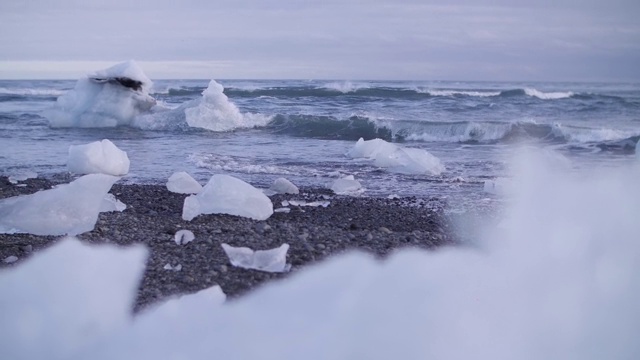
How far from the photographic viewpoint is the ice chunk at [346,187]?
634 centimetres

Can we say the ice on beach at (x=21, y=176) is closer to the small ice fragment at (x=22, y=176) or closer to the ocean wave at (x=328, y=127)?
the small ice fragment at (x=22, y=176)

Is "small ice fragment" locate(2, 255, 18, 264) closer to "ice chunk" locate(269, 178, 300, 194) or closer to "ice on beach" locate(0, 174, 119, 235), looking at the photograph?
"ice on beach" locate(0, 174, 119, 235)

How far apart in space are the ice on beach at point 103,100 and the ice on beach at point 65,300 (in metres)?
9.59

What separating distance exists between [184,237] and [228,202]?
72 centimetres

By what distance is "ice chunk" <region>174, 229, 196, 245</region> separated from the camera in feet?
13.4

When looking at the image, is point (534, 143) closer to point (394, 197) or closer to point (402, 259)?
point (394, 197)

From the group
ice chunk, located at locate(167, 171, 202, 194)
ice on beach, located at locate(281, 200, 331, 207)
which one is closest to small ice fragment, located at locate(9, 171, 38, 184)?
ice chunk, located at locate(167, 171, 202, 194)

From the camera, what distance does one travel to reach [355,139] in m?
12.4

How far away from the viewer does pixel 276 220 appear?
489cm

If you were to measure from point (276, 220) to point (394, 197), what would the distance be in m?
1.62

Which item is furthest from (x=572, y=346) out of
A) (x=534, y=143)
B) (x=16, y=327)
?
(x=534, y=143)

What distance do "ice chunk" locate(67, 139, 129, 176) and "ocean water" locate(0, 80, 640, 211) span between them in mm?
278

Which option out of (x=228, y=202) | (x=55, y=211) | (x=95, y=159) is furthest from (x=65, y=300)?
(x=95, y=159)

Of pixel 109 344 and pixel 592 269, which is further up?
pixel 592 269
